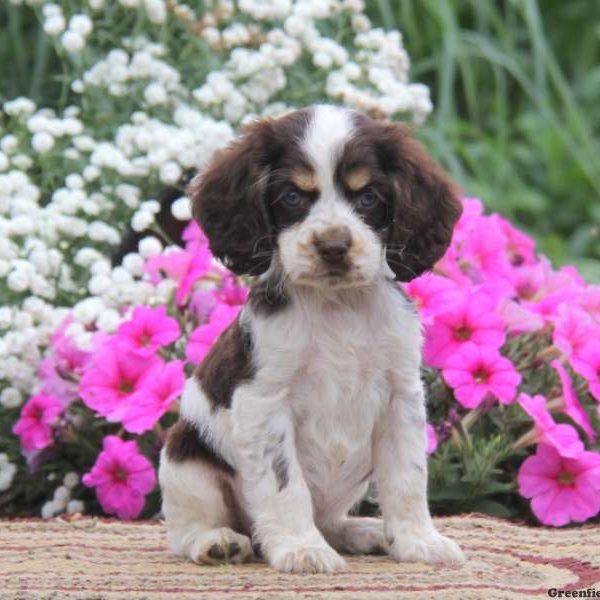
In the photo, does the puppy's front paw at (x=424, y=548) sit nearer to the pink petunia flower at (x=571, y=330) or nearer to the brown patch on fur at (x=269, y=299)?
the brown patch on fur at (x=269, y=299)

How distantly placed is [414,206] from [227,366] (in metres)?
0.75

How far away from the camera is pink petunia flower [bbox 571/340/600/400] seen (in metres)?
5.50

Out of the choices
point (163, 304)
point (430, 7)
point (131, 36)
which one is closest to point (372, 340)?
point (163, 304)

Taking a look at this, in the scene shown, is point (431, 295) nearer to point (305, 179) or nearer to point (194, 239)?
point (194, 239)

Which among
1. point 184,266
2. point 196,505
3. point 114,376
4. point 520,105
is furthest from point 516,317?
point 520,105

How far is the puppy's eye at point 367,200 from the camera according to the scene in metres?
4.18

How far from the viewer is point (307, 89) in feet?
24.4

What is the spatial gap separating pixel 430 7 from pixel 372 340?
5.00m

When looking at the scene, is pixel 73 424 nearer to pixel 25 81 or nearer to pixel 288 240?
pixel 288 240

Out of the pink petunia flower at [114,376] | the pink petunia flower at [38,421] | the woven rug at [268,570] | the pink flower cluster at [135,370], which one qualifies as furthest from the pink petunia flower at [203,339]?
the woven rug at [268,570]

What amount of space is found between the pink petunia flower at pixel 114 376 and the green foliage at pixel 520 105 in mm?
3282

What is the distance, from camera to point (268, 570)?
13.6ft

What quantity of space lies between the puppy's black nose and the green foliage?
4475 millimetres

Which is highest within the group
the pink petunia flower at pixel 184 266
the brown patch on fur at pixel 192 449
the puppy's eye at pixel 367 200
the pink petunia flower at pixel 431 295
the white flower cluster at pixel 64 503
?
the puppy's eye at pixel 367 200
